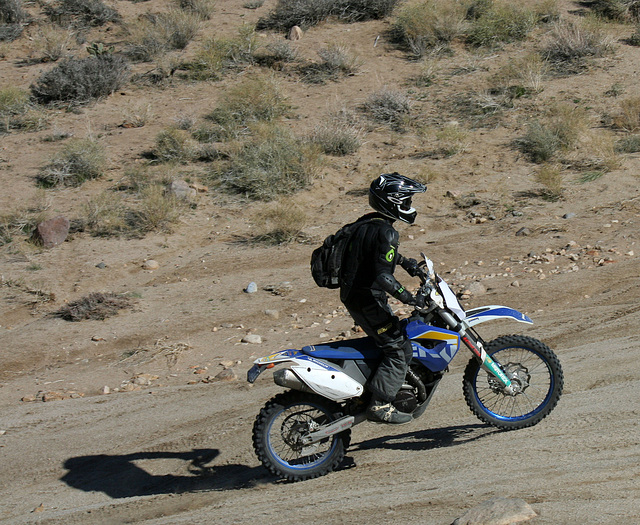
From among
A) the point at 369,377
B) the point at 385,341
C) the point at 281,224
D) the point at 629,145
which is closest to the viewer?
the point at 385,341

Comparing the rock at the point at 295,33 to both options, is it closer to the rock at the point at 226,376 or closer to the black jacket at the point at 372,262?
the rock at the point at 226,376

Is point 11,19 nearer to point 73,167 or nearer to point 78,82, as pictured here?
point 78,82

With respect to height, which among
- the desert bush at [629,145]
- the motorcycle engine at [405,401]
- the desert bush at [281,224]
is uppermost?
the motorcycle engine at [405,401]

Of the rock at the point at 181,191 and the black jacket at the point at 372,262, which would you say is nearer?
the black jacket at the point at 372,262

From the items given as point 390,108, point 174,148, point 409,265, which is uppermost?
point 409,265

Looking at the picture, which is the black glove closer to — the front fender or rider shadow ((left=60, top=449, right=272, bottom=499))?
the front fender

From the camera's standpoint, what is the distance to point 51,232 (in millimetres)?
12781

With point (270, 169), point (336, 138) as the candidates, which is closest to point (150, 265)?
point (270, 169)

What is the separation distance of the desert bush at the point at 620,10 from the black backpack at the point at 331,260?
18.7m

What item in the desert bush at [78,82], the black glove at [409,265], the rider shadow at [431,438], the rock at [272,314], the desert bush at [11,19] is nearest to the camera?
the black glove at [409,265]

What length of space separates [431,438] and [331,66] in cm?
1555

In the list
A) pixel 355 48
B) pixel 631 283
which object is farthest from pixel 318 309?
pixel 355 48

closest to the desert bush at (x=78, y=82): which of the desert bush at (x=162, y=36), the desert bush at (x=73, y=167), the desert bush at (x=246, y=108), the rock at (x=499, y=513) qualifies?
the desert bush at (x=162, y=36)

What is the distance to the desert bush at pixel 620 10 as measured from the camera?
19.9 meters
